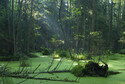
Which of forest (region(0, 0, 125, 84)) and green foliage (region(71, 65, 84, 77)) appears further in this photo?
green foliage (region(71, 65, 84, 77))

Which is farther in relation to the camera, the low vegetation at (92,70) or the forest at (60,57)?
the low vegetation at (92,70)

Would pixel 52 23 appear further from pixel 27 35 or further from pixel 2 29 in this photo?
pixel 2 29

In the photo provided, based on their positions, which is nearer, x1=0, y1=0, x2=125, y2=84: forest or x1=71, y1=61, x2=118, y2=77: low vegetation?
x1=0, y1=0, x2=125, y2=84: forest

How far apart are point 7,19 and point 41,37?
15103 millimetres

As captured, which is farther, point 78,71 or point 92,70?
point 92,70

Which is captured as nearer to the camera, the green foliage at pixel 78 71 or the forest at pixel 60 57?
the forest at pixel 60 57

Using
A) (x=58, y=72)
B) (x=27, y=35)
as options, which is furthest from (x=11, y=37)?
(x=58, y=72)

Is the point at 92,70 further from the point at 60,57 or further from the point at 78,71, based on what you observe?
the point at 60,57

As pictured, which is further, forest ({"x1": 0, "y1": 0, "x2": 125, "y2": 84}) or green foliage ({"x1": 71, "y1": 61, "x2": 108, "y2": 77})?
green foliage ({"x1": 71, "y1": 61, "x2": 108, "y2": 77})

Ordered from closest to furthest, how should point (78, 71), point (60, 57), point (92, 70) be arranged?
point (78, 71), point (92, 70), point (60, 57)

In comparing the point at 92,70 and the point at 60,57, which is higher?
the point at 92,70

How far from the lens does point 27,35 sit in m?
12.3

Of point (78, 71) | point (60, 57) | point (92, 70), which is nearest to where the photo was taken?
point (78, 71)

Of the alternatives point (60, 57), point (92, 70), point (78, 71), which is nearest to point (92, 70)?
point (92, 70)
